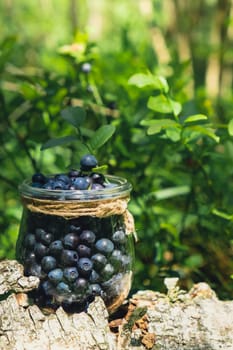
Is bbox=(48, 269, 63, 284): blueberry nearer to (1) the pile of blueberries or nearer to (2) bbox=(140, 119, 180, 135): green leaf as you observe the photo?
(1) the pile of blueberries

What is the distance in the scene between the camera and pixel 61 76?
209 centimetres

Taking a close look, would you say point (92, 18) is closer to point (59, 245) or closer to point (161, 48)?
point (161, 48)

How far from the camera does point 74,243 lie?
126 centimetres

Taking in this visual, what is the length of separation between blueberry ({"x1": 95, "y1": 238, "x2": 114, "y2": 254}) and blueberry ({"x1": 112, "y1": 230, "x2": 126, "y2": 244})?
2cm

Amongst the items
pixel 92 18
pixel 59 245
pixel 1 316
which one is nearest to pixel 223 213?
pixel 59 245

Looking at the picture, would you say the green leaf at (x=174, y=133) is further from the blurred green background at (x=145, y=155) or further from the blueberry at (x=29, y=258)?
the blueberry at (x=29, y=258)

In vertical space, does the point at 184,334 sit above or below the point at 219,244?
above

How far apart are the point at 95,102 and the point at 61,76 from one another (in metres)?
0.15

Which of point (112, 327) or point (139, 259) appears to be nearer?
point (112, 327)

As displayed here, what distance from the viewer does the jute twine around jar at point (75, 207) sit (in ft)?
4.11

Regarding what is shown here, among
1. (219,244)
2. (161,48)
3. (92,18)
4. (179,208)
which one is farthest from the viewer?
(92,18)

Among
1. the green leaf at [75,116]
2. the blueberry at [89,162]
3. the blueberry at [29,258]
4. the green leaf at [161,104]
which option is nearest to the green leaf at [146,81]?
the green leaf at [161,104]

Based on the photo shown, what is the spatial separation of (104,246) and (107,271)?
6 cm

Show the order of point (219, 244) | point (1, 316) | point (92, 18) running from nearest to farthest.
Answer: point (1, 316) < point (219, 244) < point (92, 18)
